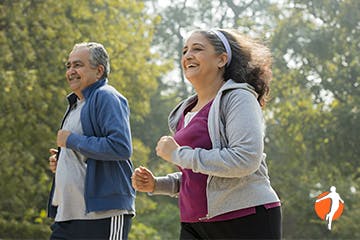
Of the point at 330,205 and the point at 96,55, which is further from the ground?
the point at 96,55

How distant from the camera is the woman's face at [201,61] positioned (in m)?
2.36

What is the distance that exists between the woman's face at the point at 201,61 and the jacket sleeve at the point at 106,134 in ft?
2.07

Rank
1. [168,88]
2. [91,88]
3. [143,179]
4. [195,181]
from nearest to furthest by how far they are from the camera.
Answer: [195,181], [143,179], [91,88], [168,88]

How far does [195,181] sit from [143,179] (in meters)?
0.24

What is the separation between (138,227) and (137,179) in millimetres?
9375

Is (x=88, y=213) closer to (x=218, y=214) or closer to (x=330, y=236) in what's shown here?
(x=218, y=214)

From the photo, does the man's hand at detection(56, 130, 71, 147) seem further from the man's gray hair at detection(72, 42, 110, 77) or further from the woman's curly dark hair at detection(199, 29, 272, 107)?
the woman's curly dark hair at detection(199, 29, 272, 107)

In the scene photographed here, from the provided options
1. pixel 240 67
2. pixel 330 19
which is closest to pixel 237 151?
pixel 240 67

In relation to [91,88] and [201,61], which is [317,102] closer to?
[91,88]

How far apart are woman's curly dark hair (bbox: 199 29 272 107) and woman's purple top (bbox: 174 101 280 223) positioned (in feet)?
0.48

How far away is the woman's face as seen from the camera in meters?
2.36

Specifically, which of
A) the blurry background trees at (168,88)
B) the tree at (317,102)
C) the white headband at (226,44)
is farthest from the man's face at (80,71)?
the tree at (317,102)

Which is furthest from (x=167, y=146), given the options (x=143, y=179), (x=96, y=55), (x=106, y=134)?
(x=96, y=55)

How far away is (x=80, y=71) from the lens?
10.0ft
